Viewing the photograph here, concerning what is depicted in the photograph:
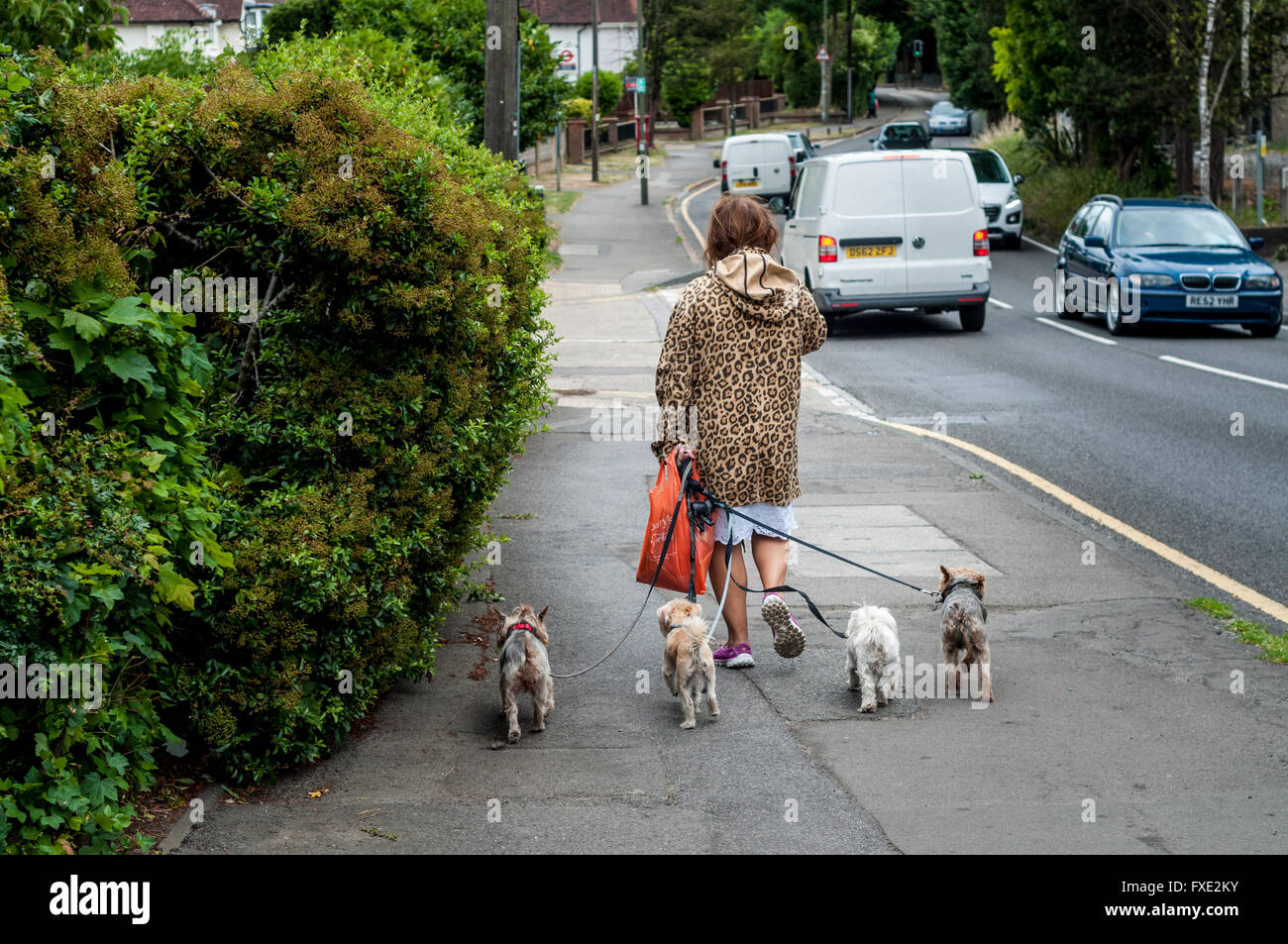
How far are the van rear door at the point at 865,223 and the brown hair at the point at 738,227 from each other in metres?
13.2

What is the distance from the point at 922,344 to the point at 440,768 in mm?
14874

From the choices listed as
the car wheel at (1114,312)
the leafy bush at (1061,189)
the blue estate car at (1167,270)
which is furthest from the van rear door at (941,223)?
the leafy bush at (1061,189)

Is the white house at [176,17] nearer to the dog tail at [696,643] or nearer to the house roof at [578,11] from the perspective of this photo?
the house roof at [578,11]

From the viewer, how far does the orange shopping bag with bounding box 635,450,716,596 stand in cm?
629

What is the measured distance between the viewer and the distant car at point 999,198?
31.6 m

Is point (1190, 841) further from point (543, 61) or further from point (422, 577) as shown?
point (543, 61)

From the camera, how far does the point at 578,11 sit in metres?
83.6

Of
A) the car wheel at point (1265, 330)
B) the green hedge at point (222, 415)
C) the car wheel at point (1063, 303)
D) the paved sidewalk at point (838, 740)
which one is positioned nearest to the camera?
the green hedge at point (222, 415)

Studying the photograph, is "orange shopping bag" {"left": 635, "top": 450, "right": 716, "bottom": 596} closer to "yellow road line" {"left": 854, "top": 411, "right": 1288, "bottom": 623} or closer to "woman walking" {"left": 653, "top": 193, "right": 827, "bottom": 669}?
"woman walking" {"left": 653, "top": 193, "right": 827, "bottom": 669}

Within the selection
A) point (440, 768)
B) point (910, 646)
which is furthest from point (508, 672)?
point (910, 646)

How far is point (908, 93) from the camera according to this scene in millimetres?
105625

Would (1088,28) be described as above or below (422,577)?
above

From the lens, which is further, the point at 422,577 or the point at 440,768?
the point at 422,577

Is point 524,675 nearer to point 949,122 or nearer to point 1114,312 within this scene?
point 1114,312
